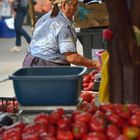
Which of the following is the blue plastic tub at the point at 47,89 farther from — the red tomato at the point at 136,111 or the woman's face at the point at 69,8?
the woman's face at the point at 69,8

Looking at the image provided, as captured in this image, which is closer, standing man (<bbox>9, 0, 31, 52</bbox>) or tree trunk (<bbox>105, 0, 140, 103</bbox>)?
tree trunk (<bbox>105, 0, 140, 103</bbox>)

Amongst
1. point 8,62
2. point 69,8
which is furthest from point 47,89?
point 8,62

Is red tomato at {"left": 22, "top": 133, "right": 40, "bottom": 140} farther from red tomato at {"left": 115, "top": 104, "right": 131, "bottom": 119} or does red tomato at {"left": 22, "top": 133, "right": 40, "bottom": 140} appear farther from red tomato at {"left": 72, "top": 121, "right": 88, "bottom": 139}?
red tomato at {"left": 115, "top": 104, "right": 131, "bottom": 119}

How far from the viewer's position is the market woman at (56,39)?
174 inches

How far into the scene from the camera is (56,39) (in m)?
4.48

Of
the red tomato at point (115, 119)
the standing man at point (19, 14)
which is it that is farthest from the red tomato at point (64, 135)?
the standing man at point (19, 14)

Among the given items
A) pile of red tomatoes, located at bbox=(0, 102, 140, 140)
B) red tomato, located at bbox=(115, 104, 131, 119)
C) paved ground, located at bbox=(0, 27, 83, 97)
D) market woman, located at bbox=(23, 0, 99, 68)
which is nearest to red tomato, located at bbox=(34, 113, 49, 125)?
pile of red tomatoes, located at bbox=(0, 102, 140, 140)

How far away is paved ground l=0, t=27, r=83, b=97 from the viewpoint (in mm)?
8505

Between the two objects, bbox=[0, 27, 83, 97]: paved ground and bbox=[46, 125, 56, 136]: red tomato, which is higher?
bbox=[46, 125, 56, 136]: red tomato

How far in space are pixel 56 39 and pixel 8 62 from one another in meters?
6.97

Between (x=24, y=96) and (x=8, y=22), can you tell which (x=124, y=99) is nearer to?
(x=24, y=96)

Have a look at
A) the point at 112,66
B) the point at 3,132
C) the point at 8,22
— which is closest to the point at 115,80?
the point at 112,66

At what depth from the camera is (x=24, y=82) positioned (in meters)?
2.60

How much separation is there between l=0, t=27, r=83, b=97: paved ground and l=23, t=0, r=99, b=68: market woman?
353 centimetres
